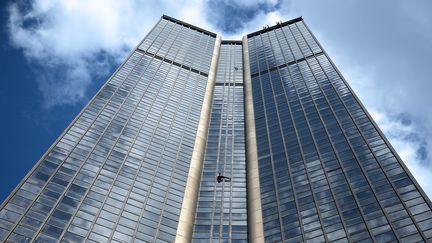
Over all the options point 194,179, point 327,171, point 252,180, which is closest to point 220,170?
point 194,179

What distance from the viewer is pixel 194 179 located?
86.6 meters

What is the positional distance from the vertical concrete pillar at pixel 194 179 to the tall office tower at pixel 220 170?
245 mm

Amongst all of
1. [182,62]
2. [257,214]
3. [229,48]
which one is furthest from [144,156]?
[229,48]

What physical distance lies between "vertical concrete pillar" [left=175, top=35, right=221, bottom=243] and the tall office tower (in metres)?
0.25

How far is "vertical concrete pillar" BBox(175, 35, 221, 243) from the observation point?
73.2 m

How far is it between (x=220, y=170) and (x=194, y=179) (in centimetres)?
621

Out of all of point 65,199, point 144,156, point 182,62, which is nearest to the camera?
point 65,199

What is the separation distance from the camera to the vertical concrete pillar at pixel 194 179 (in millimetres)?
73219

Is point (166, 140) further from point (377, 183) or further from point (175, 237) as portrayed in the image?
point (377, 183)

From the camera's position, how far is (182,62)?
140 meters

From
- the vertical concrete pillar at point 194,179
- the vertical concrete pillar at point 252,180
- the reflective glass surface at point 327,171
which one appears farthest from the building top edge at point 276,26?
the reflective glass surface at point 327,171

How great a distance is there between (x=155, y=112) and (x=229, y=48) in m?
71.0

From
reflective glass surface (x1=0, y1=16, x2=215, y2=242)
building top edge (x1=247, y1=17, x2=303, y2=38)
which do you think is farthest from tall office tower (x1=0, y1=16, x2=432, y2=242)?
building top edge (x1=247, y1=17, x2=303, y2=38)

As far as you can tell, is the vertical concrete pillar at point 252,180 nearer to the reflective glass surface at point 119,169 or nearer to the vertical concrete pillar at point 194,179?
the vertical concrete pillar at point 194,179
